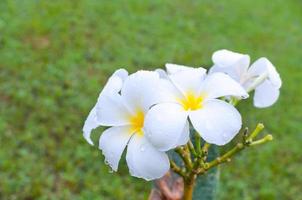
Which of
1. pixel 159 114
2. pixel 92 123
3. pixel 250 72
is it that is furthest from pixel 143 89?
pixel 250 72

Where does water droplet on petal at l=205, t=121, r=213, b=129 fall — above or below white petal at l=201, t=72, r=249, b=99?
below

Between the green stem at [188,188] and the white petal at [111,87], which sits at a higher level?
the white petal at [111,87]

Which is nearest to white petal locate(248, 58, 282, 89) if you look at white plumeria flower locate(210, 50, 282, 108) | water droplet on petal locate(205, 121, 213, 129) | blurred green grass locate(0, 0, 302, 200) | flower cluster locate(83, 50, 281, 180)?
white plumeria flower locate(210, 50, 282, 108)

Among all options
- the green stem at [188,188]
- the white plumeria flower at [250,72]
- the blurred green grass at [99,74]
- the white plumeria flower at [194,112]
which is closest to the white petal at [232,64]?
the white plumeria flower at [250,72]

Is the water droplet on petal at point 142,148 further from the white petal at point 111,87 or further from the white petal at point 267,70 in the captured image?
the white petal at point 267,70

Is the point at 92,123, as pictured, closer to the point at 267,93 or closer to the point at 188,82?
the point at 188,82

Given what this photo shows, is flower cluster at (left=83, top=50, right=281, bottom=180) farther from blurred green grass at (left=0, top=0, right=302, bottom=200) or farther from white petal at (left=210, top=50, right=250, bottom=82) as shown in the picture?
blurred green grass at (left=0, top=0, right=302, bottom=200)
